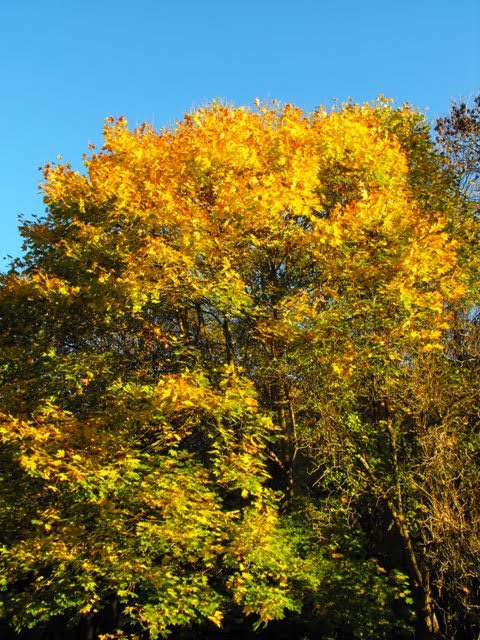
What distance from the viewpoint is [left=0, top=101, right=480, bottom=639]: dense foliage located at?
9.55 meters

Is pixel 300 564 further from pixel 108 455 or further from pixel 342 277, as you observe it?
pixel 342 277

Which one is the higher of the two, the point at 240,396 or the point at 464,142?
the point at 464,142

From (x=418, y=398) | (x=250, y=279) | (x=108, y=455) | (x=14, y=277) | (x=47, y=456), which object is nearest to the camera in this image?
(x=47, y=456)

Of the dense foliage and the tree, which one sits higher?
the tree

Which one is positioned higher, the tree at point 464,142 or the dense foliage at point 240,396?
the tree at point 464,142

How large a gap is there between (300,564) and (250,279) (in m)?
6.89

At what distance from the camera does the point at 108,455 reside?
10.1 metres

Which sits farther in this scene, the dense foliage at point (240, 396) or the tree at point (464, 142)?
the tree at point (464, 142)

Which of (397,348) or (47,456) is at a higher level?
(397,348)

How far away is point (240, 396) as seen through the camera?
10453mm

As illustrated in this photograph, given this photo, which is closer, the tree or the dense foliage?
the dense foliage

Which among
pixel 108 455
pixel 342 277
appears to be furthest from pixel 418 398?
pixel 108 455

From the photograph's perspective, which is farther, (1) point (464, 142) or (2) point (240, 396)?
(1) point (464, 142)

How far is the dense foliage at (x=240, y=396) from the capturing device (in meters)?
9.55
